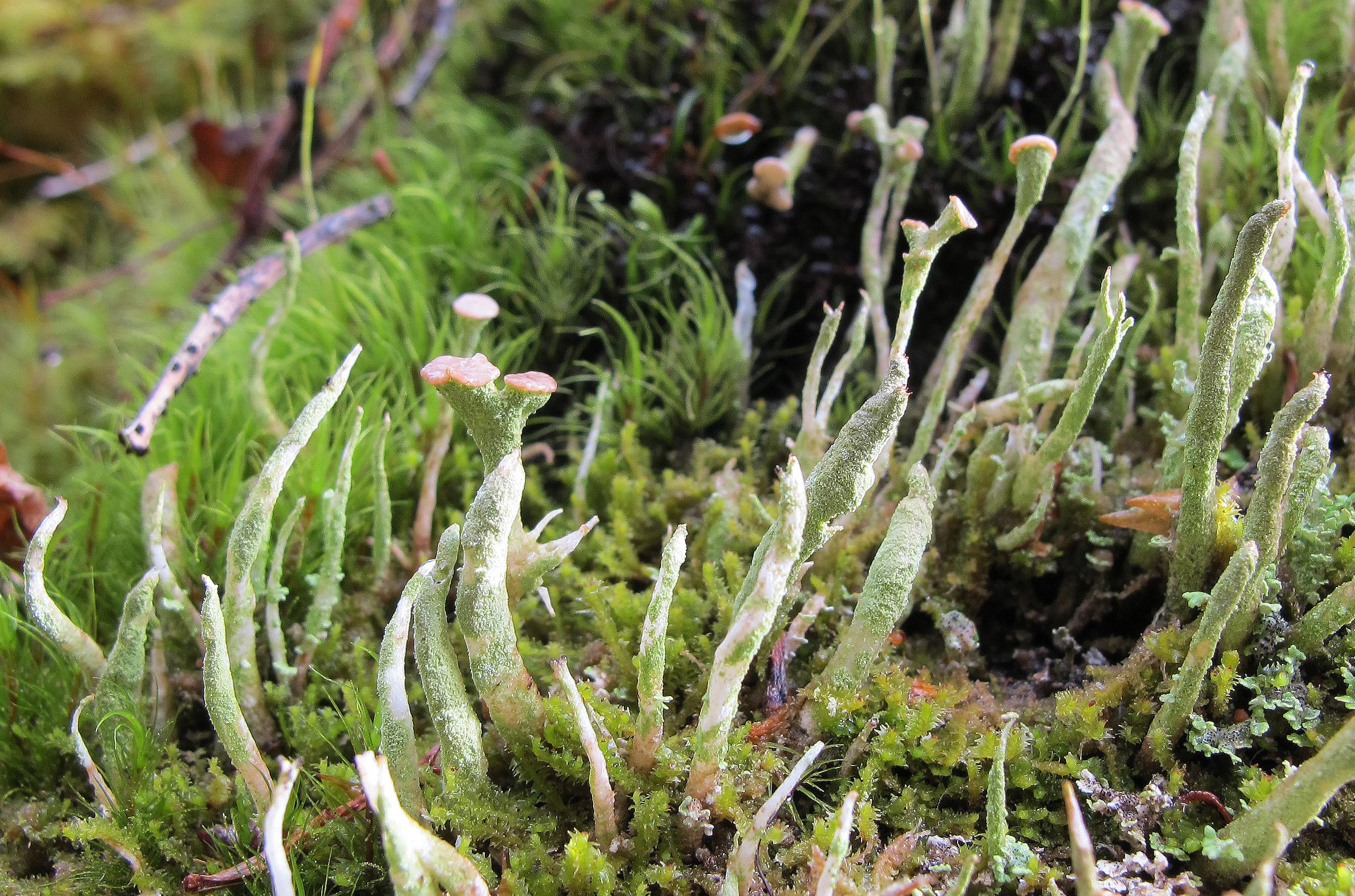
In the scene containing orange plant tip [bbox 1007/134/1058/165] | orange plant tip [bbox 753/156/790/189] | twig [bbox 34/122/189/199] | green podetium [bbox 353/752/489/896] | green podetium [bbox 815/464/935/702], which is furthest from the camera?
Answer: twig [bbox 34/122/189/199]

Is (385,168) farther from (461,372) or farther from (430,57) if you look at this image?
(461,372)

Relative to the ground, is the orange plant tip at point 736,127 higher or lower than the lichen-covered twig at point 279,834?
higher

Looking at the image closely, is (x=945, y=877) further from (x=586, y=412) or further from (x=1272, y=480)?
(x=586, y=412)

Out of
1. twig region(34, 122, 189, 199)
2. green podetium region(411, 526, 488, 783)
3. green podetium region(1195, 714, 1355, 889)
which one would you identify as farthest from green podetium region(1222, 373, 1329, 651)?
twig region(34, 122, 189, 199)

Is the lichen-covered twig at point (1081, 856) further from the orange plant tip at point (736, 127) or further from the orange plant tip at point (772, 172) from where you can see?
the orange plant tip at point (736, 127)

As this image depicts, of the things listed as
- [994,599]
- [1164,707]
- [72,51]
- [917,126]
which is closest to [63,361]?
[72,51]

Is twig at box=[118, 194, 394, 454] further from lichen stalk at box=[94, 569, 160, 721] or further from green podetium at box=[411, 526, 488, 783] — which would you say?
green podetium at box=[411, 526, 488, 783]

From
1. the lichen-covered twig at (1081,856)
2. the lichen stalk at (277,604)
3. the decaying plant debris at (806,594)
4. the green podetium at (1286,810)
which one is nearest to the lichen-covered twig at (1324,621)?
the decaying plant debris at (806,594)

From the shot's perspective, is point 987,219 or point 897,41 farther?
point 897,41
